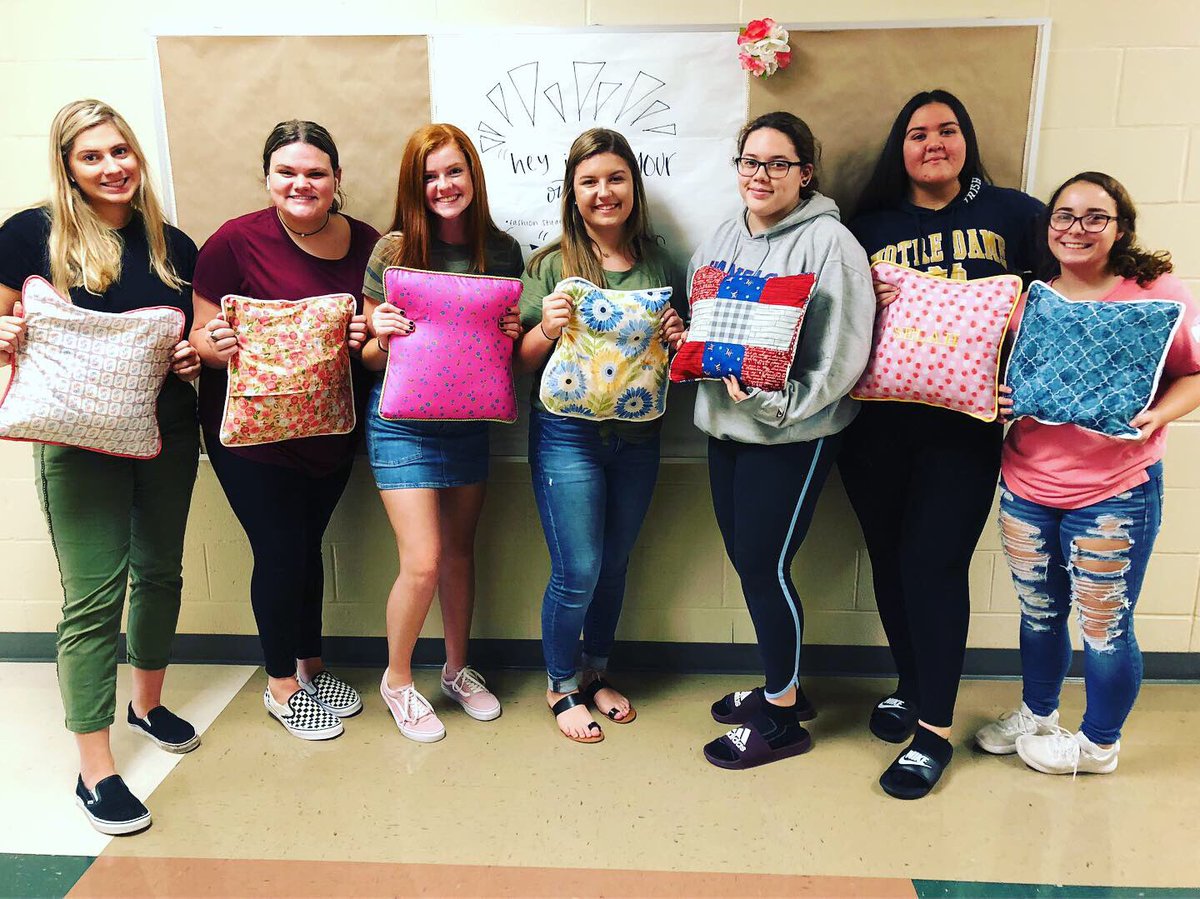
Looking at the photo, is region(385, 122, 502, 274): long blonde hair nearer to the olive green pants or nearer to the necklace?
the necklace

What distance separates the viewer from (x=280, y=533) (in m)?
2.24

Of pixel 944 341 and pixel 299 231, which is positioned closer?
pixel 944 341

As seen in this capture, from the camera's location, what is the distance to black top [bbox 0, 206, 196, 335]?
190 centimetres

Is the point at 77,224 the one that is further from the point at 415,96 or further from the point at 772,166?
the point at 772,166

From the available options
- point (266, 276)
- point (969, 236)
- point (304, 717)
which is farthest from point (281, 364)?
point (969, 236)

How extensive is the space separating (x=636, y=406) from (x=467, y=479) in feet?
1.73

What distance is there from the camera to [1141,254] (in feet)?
6.11

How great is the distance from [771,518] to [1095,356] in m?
0.79

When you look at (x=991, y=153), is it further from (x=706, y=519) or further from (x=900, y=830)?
(x=900, y=830)

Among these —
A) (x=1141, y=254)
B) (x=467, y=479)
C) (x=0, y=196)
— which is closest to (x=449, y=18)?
(x=467, y=479)

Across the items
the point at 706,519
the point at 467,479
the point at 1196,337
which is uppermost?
the point at 1196,337

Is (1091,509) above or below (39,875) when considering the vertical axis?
above

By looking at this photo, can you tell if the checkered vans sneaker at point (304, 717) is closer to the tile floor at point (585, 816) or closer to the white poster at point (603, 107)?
the tile floor at point (585, 816)

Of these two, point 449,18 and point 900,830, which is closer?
point 900,830
